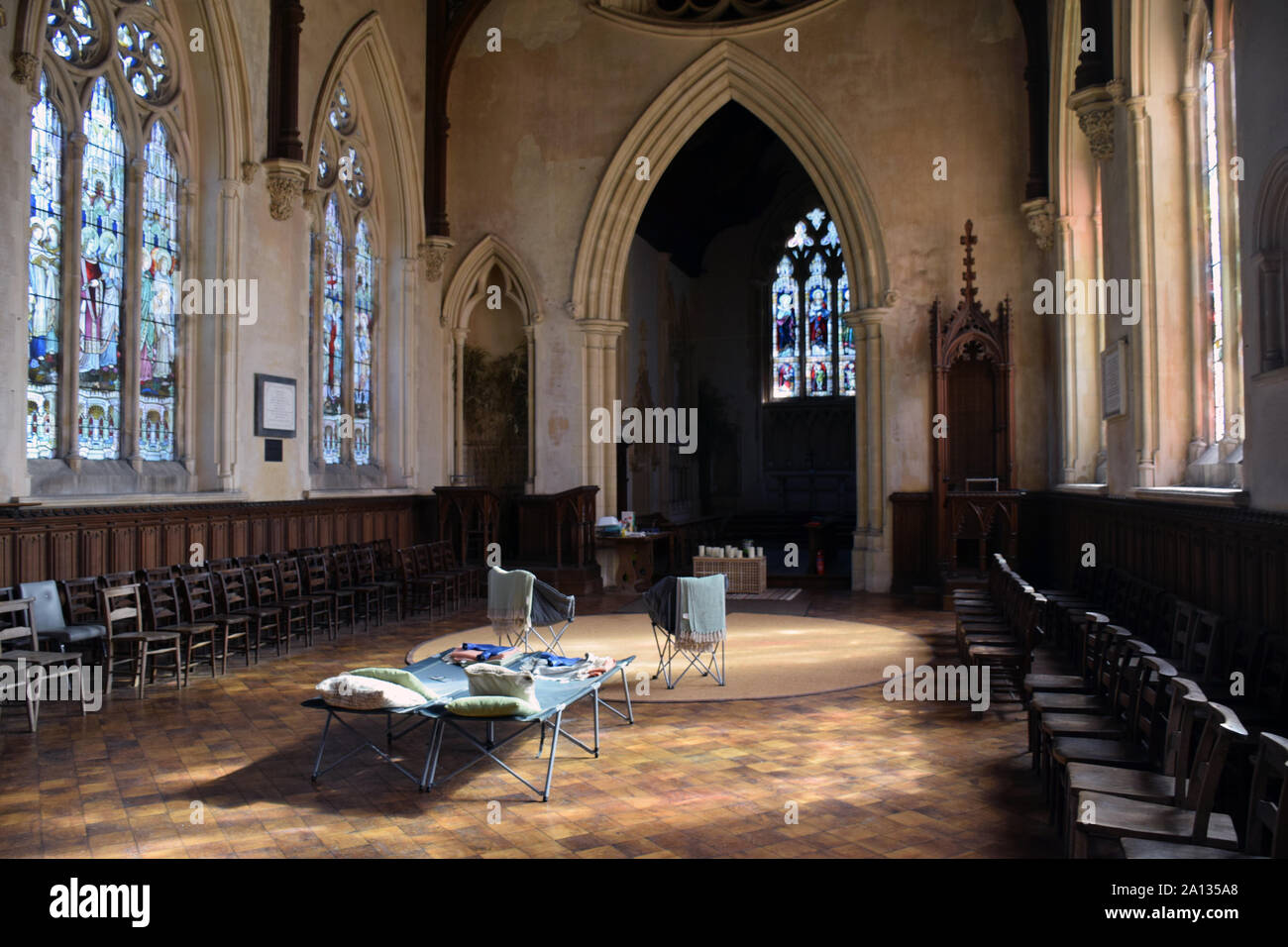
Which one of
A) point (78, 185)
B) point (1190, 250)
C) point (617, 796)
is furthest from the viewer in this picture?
point (78, 185)

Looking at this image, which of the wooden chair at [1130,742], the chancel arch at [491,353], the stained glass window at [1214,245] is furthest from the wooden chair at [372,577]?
the stained glass window at [1214,245]

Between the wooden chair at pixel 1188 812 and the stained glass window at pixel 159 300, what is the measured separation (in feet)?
29.6

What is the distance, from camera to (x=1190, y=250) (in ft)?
25.8

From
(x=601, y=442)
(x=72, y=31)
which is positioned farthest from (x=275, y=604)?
(x=601, y=442)

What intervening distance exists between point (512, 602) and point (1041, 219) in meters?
8.90

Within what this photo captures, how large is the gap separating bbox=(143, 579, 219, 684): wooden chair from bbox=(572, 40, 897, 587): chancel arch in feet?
23.3

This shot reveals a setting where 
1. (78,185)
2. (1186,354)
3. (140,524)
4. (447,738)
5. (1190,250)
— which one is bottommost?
(447,738)

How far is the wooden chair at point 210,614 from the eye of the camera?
788cm

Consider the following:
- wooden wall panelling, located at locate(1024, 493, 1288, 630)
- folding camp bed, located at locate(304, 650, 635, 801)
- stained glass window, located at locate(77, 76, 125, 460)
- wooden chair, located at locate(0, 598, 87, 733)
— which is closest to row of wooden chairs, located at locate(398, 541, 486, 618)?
stained glass window, located at locate(77, 76, 125, 460)

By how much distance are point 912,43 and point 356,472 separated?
9528 mm

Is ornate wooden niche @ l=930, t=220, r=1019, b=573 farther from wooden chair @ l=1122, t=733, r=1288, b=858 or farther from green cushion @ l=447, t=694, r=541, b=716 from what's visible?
wooden chair @ l=1122, t=733, r=1288, b=858

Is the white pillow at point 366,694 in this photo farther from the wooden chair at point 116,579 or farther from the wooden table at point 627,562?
the wooden table at point 627,562

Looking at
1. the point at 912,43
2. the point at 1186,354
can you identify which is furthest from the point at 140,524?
the point at 912,43
